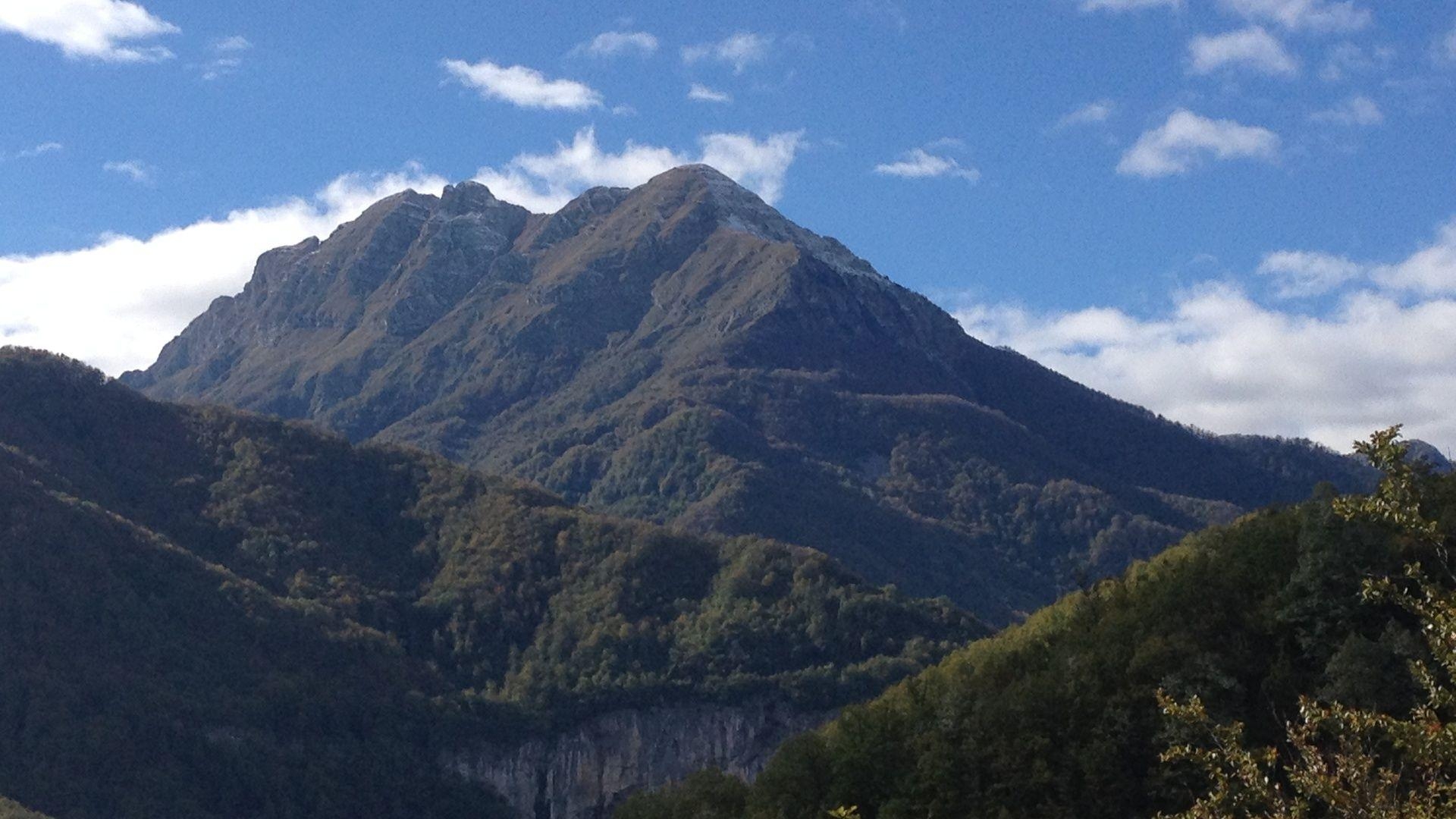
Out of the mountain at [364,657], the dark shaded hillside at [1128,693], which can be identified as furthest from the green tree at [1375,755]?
the mountain at [364,657]

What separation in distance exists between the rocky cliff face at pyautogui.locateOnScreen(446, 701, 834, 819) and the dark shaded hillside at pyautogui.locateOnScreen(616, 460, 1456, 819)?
3006 inches

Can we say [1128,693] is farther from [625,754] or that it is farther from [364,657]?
[364,657]

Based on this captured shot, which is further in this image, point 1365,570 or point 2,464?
point 2,464

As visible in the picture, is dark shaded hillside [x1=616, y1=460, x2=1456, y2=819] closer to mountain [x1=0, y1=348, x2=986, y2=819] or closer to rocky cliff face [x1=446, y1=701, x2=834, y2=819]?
mountain [x1=0, y1=348, x2=986, y2=819]

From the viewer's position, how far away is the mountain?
146m

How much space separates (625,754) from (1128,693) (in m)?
99.2

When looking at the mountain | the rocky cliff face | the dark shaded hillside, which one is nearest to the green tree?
the dark shaded hillside

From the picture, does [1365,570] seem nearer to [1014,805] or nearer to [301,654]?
[1014,805]

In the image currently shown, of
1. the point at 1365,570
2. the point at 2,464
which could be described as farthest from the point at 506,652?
the point at 1365,570

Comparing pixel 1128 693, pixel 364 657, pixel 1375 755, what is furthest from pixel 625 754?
pixel 1375 755

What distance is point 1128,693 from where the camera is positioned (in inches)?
3110

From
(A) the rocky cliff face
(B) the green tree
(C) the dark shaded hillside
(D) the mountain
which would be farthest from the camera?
(A) the rocky cliff face

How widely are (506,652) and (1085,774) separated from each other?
118609mm

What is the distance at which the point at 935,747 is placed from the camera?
81500mm
